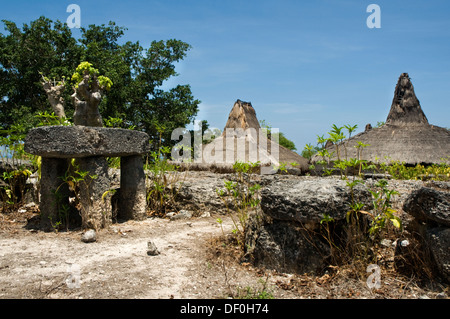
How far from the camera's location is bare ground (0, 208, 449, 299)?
3186 millimetres

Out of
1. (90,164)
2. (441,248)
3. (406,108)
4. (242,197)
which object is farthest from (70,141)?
(406,108)

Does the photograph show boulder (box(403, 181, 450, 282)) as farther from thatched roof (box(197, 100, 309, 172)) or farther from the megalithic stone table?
thatched roof (box(197, 100, 309, 172))

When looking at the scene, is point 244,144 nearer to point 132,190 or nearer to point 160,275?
point 132,190

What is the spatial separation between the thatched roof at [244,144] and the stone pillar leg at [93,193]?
21.2 ft

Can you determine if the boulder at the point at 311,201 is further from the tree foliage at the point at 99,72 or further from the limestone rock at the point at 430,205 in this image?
the tree foliage at the point at 99,72

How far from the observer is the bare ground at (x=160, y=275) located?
3.19 meters

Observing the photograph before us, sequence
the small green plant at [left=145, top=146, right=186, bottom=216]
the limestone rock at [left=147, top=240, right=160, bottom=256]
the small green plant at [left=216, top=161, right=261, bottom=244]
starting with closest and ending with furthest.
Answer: the limestone rock at [left=147, top=240, right=160, bottom=256] → the small green plant at [left=216, top=161, right=261, bottom=244] → the small green plant at [left=145, top=146, right=186, bottom=216]

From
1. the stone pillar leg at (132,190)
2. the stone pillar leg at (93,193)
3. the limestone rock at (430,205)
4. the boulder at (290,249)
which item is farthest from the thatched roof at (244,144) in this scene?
the limestone rock at (430,205)

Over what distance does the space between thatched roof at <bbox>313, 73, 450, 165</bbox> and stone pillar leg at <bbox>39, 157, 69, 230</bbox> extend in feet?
27.7

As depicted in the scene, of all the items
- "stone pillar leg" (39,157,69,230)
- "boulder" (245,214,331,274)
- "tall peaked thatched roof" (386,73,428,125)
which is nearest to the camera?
"boulder" (245,214,331,274)

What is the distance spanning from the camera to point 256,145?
12938mm

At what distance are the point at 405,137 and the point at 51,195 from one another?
38.0 feet

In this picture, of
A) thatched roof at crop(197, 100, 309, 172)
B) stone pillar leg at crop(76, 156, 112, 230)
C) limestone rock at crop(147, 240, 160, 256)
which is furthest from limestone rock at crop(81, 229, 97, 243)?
thatched roof at crop(197, 100, 309, 172)
